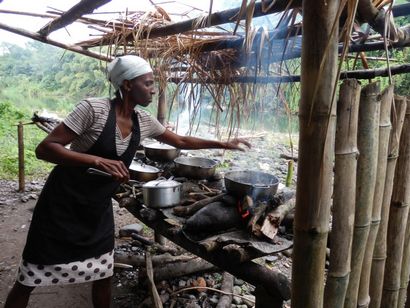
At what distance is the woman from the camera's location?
2135 millimetres

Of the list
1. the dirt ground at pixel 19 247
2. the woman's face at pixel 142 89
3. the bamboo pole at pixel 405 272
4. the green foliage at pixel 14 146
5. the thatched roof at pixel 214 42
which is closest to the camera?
the bamboo pole at pixel 405 272

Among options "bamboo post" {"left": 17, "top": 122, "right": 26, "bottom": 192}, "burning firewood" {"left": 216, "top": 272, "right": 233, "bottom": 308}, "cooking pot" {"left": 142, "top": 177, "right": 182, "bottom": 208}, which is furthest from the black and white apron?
"bamboo post" {"left": 17, "top": 122, "right": 26, "bottom": 192}

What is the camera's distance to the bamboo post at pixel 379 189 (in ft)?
4.83

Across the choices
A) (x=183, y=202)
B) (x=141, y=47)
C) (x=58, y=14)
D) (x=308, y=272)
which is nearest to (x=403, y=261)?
(x=308, y=272)

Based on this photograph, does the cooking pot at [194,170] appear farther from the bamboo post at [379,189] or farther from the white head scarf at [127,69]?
the bamboo post at [379,189]

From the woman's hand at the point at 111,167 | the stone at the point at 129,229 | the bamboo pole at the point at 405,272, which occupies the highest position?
the woman's hand at the point at 111,167

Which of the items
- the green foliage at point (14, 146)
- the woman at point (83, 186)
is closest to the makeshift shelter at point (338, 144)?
the woman at point (83, 186)

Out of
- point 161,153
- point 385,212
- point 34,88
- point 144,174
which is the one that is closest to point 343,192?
point 385,212

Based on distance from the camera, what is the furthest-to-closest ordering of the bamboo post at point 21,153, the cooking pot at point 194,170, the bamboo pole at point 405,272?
the bamboo post at point 21,153 < the cooking pot at point 194,170 < the bamboo pole at point 405,272

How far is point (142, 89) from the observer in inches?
88.8

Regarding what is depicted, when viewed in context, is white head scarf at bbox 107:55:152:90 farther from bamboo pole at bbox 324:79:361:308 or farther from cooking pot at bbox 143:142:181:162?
cooking pot at bbox 143:142:181:162

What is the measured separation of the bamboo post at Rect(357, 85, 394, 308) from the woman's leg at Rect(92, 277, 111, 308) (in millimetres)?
1913

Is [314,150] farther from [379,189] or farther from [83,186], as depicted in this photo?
[83,186]

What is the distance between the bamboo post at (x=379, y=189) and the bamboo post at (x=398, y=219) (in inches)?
9.4
